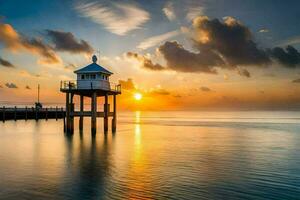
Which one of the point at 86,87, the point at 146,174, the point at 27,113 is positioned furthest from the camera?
the point at 27,113

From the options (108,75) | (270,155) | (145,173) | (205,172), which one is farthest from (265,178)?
(108,75)

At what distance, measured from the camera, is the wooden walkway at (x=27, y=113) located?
74.2 m

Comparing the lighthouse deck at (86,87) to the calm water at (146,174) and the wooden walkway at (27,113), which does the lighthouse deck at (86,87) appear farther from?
the wooden walkway at (27,113)

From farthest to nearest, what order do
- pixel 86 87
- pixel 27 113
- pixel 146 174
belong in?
pixel 27 113, pixel 86 87, pixel 146 174

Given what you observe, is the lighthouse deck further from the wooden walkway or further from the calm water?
the wooden walkway

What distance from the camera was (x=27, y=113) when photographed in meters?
81.7

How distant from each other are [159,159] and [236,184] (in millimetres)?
9552

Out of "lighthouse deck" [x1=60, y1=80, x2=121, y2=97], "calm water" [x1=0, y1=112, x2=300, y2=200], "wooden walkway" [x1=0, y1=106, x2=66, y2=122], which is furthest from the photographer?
"wooden walkway" [x1=0, y1=106, x2=66, y2=122]

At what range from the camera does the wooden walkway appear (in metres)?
74.2

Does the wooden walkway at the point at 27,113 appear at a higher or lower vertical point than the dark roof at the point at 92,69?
lower

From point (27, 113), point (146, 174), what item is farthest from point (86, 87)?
point (27, 113)

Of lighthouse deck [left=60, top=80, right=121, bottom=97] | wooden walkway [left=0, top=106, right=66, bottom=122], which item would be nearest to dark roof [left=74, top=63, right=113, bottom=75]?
lighthouse deck [left=60, top=80, right=121, bottom=97]

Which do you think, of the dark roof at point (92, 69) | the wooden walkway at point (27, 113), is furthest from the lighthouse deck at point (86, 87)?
the wooden walkway at point (27, 113)

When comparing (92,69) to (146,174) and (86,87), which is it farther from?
(146,174)
